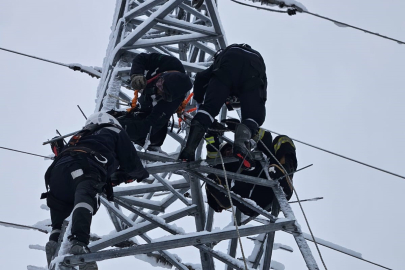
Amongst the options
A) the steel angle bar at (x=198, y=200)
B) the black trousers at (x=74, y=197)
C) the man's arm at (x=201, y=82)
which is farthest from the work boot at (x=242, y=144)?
the black trousers at (x=74, y=197)

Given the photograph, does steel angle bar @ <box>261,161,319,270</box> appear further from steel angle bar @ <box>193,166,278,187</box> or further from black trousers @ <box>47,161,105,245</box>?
black trousers @ <box>47,161,105,245</box>

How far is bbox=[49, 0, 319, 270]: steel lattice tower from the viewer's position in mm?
5207

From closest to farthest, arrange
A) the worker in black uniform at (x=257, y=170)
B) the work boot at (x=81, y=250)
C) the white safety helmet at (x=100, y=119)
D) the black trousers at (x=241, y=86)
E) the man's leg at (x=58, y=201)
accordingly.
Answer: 1. the work boot at (x=81, y=250)
2. the man's leg at (x=58, y=201)
3. the white safety helmet at (x=100, y=119)
4. the black trousers at (x=241, y=86)
5. the worker in black uniform at (x=257, y=170)

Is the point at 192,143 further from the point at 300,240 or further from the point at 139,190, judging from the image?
the point at 300,240

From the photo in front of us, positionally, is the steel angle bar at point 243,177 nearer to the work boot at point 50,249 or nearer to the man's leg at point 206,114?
the man's leg at point 206,114

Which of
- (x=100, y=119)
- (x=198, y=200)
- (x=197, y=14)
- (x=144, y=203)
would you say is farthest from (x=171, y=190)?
(x=197, y=14)

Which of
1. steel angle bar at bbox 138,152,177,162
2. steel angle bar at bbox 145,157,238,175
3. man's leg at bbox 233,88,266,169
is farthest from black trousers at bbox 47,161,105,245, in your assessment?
man's leg at bbox 233,88,266,169

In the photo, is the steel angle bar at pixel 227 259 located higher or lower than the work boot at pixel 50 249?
higher

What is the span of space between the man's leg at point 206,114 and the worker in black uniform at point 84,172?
637mm

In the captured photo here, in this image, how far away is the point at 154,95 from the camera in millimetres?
7082

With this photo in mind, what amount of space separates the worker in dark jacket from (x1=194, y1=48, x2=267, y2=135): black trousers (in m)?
0.39

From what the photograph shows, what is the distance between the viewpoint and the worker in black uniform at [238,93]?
253 inches

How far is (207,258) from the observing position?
724 cm

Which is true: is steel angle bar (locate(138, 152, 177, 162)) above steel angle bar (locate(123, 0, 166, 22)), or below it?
below
